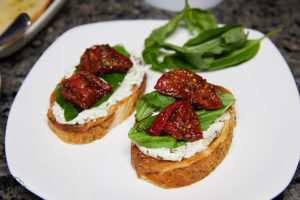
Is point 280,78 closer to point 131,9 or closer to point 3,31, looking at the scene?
point 131,9

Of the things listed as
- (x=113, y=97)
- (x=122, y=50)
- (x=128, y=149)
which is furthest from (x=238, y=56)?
(x=128, y=149)

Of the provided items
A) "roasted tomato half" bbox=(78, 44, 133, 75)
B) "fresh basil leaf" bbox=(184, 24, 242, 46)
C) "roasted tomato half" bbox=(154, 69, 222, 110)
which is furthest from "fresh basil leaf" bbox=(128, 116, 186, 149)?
"fresh basil leaf" bbox=(184, 24, 242, 46)

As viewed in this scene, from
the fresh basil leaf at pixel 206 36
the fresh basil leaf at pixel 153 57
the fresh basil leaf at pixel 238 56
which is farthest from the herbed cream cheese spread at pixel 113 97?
the fresh basil leaf at pixel 238 56

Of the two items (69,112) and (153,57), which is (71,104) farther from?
(153,57)

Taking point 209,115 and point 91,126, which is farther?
point 91,126

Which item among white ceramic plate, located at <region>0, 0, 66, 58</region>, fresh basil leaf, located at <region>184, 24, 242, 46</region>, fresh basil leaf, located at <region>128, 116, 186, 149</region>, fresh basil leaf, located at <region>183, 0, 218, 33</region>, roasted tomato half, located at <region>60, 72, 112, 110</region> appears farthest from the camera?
white ceramic plate, located at <region>0, 0, 66, 58</region>

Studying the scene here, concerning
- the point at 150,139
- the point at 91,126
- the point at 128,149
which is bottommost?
the point at 128,149

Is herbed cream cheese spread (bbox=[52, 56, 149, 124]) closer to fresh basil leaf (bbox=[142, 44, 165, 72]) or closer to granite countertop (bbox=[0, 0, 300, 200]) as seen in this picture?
fresh basil leaf (bbox=[142, 44, 165, 72])
